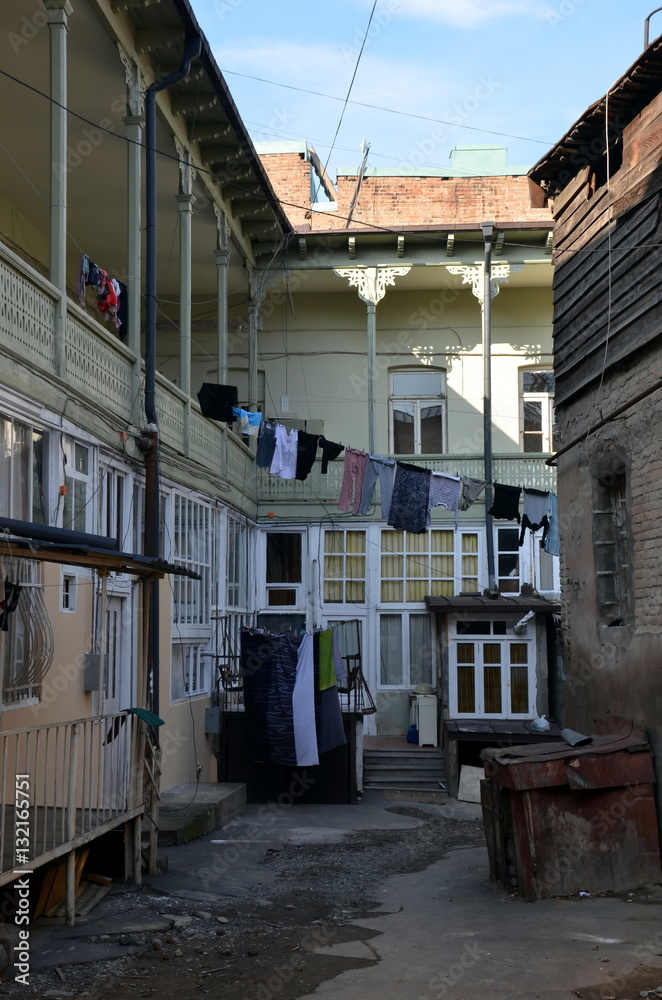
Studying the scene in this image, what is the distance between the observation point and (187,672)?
16.1m

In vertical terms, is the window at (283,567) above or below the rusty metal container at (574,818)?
above

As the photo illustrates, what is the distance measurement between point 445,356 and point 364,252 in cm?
305

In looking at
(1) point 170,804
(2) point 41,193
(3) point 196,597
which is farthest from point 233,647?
(2) point 41,193

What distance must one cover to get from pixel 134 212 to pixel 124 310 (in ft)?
4.16

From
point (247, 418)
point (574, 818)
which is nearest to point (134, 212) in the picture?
point (247, 418)

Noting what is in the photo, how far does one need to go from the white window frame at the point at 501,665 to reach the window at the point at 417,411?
5.22 metres

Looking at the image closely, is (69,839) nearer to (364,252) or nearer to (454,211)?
(364,252)

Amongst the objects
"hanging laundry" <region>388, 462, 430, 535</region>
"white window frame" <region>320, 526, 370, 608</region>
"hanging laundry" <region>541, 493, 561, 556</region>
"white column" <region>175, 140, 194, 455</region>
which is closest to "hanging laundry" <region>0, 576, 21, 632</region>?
"white column" <region>175, 140, 194, 455</region>

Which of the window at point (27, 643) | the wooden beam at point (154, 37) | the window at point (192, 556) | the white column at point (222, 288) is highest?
the wooden beam at point (154, 37)

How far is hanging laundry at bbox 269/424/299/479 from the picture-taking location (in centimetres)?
1712

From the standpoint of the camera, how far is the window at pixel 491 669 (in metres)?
19.4

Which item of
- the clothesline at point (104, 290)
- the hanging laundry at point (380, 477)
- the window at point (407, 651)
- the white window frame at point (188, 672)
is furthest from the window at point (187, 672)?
the window at point (407, 651)

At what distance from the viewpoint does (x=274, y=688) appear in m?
15.6

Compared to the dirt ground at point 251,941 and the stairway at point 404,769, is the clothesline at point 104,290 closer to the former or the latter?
the dirt ground at point 251,941
